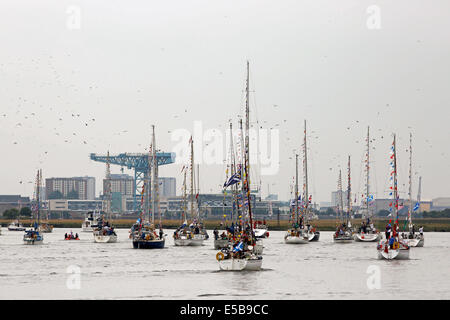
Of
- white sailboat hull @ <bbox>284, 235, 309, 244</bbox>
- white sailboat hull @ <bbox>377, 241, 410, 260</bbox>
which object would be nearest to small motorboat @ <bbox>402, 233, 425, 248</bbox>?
white sailboat hull @ <bbox>284, 235, 309, 244</bbox>

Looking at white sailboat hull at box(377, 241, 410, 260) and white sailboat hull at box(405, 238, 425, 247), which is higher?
white sailboat hull at box(377, 241, 410, 260)

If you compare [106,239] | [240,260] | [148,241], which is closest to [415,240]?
[148,241]

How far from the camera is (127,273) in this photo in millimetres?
56094

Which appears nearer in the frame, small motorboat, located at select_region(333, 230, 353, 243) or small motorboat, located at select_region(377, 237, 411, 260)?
small motorboat, located at select_region(377, 237, 411, 260)

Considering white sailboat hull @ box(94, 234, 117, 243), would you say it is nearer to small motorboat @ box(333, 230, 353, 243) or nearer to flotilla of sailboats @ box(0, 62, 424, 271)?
flotilla of sailboats @ box(0, 62, 424, 271)

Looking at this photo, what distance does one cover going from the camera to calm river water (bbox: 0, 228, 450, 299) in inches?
1735

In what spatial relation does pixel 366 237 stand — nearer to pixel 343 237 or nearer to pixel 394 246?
pixel 343 237

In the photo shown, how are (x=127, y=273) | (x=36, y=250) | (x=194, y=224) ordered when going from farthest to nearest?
(x=194, y=224)
(x=36, y=250)
(x=127, y=273)

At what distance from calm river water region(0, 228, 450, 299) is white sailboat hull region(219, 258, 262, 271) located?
0.37 meters

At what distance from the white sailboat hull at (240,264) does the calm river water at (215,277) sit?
372 mm
